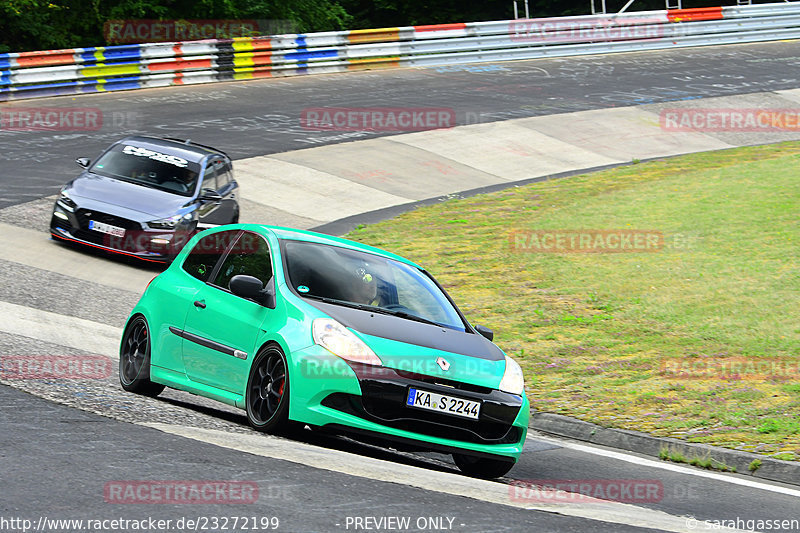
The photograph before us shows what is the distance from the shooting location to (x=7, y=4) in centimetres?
3231

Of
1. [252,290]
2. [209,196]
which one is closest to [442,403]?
[252,290]

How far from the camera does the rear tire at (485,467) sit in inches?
296

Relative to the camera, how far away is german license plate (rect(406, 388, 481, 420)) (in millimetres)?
7086

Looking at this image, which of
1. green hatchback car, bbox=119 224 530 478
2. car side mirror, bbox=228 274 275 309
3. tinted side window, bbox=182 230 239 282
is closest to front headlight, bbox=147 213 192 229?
green hatchback car, bbox=119 224 530 478

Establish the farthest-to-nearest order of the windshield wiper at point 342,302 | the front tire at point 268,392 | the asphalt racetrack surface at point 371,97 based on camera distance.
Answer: the asphalt racetrack surface at point 371,97, the windshield wiper at point 342,302, the front tire at point 268,392

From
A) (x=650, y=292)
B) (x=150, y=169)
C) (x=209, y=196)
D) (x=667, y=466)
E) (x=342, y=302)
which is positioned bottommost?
(x=650, y=292)

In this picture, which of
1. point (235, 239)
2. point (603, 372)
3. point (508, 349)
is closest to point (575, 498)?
point (235, 239)

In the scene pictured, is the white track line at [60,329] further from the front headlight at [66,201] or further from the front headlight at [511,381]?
the front headlight at [511,381]

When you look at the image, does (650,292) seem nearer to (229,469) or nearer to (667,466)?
(667,466)

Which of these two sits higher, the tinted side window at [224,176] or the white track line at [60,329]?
the tinted side window at [224,176]

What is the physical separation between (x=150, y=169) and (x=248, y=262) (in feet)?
Result: 28.7

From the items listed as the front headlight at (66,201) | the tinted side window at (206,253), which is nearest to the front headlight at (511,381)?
the tinted side window at (206,253)

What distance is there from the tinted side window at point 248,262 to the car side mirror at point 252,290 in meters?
0.29

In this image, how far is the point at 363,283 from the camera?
815 centimetres
